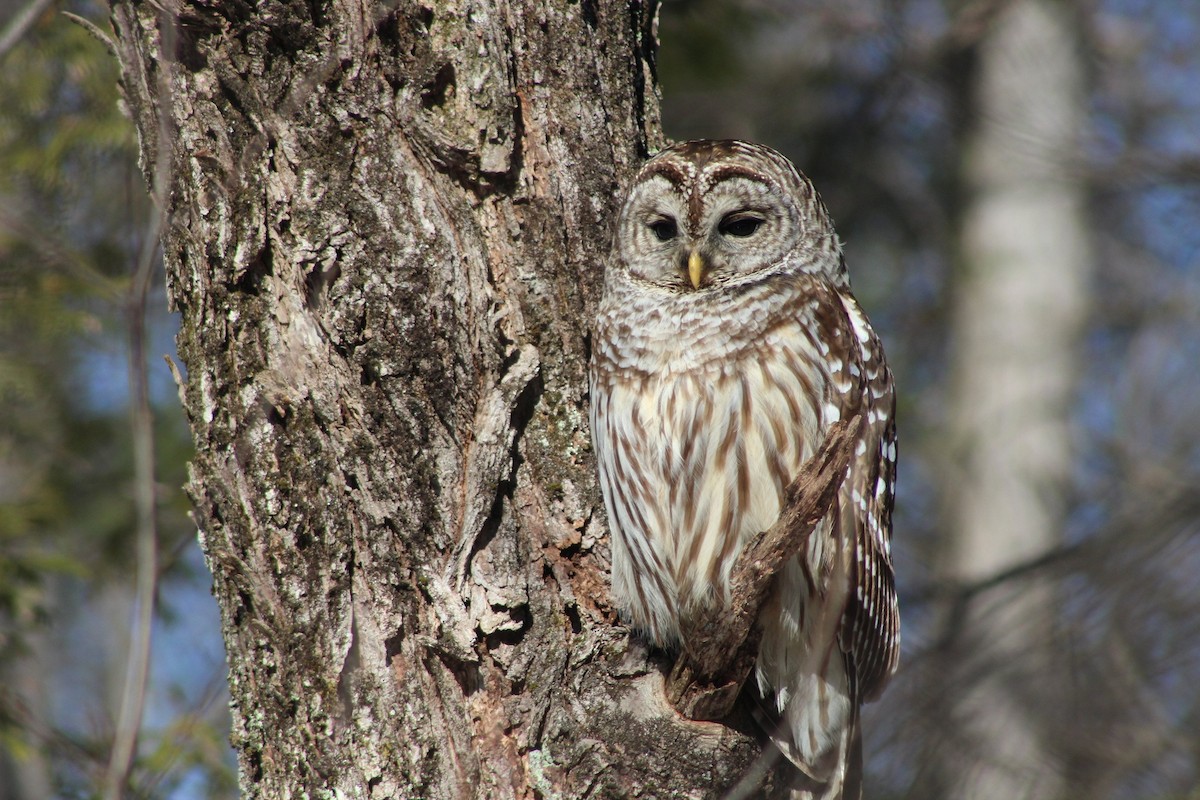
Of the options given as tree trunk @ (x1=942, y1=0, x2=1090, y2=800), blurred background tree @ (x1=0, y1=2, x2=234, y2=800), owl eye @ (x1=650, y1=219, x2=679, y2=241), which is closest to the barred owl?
owl eye @ (x1=650, y1=219, x2=679, y2=241)

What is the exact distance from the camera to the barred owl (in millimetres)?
2965

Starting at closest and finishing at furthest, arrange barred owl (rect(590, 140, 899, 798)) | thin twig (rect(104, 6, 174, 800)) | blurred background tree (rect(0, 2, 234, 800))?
thin twig (rect(104, 6, 174, 800)) → barred owl (rect(590, 140, 899, 798)) → blurred background tree (rect(0, 2, 234, 800))

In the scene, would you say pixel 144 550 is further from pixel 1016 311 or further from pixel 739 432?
pixel 1016 311

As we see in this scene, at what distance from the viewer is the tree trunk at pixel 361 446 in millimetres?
2459

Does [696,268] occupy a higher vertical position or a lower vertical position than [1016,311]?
higher

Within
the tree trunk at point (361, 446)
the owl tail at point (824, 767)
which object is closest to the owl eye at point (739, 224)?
the tree trunk at point (361, 446)

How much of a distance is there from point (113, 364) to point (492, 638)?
174 inches

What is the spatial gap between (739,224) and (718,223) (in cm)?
8

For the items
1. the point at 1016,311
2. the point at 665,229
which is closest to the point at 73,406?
the point at 665,229

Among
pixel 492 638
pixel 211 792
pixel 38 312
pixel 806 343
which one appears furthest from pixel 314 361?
pixel 38 312

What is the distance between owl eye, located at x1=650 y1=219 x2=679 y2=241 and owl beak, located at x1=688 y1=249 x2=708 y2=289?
0.27 ft

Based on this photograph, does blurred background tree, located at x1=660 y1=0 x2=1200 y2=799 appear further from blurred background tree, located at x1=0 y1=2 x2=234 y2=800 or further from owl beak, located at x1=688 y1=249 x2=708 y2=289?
blurred background tree, located at x1=0 y1=2 x2=234 y2=800

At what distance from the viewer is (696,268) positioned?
3.25m

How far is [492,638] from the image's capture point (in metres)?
2.55
